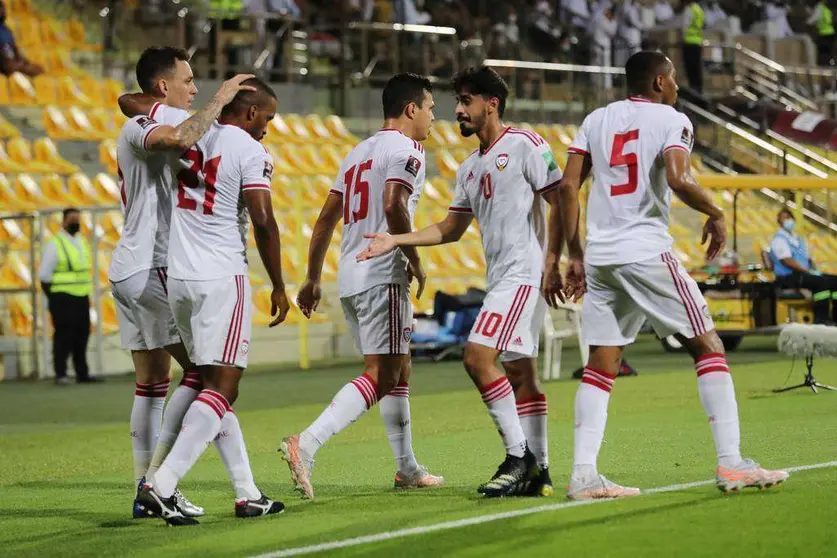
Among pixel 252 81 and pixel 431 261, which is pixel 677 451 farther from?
pixel 431 261

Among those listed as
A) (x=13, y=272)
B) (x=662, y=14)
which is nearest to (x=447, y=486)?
(x=13, y=272)

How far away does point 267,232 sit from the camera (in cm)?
653

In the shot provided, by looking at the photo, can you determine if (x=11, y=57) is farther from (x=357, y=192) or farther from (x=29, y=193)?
(x=357, y=192)

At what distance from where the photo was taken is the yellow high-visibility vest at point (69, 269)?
658 inches

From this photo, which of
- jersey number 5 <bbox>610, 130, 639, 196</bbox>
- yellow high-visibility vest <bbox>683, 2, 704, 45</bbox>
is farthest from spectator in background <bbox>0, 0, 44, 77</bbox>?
jersey number 5 <bbox>610, 130, 639, 196</bbox>

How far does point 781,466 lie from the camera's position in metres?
7.69

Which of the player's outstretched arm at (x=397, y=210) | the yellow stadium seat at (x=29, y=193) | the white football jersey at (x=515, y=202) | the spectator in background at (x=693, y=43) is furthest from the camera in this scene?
the spectator in background at (x=693, y=43)

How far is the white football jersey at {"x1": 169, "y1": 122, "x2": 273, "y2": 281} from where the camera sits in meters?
6.52

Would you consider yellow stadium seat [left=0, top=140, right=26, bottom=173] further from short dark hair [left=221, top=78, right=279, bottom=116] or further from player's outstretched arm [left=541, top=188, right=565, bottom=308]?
player's outstretched arm [left=541, top=188, right=565, bottom=308]

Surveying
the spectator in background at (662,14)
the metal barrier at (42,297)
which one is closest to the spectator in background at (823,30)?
the spectator in background at (662,14)

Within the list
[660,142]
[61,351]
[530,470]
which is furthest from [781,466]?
[61,351]

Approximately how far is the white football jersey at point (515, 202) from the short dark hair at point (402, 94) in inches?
28.4

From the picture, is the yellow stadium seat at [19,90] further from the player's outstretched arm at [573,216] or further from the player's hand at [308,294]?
the player's outstretched arm at [573,216]

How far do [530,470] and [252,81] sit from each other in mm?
2191
